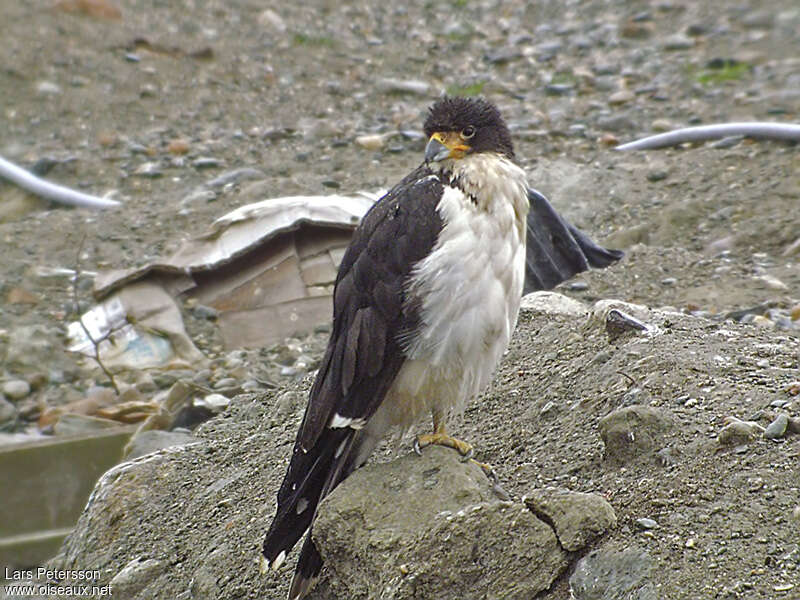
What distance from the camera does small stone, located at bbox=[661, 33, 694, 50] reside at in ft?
34.3

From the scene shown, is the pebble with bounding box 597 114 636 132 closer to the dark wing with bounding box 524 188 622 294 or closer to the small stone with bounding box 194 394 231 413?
the dark wing with bounding box 524 188 622 294

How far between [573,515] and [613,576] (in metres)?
0.18

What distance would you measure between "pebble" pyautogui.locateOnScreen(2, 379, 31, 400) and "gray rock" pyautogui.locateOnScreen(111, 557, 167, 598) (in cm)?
275

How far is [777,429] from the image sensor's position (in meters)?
3.29

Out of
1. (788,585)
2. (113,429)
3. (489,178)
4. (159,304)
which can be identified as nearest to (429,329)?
(489,178)

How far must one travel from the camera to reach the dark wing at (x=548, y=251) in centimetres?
552

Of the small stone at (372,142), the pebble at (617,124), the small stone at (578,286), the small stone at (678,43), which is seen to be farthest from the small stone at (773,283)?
the small stone at (678,43)

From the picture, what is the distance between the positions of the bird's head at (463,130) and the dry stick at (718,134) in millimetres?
4314

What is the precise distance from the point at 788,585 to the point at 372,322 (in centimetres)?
133

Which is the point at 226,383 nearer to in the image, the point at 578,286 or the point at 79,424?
the point at 79,424

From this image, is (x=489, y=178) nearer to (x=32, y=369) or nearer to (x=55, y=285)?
(x=32, y=369)

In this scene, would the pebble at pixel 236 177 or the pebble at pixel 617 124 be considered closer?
the pebble at pixel 236 177

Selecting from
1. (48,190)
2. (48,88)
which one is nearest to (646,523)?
(48,190)

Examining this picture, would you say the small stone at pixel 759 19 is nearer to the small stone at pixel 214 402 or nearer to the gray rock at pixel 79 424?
the small stone at pixel 214 402
